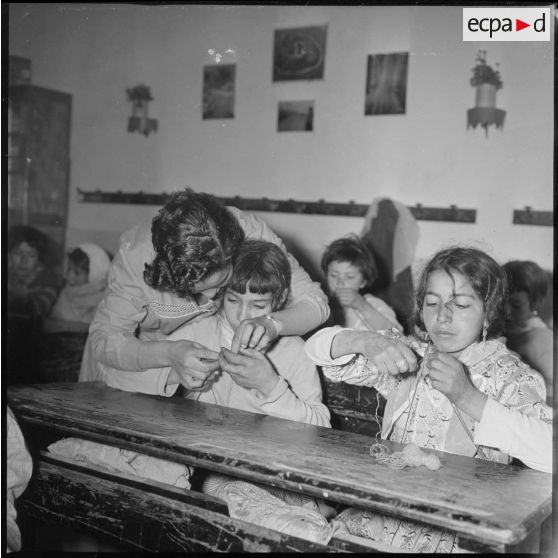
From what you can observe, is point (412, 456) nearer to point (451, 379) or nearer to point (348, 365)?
point (451, 379)

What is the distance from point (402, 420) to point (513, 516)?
479mm

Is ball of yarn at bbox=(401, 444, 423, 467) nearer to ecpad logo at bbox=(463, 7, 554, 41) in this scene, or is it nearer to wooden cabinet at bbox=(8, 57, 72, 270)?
ecpad logo at bbox=(463, 7, 554, 41)

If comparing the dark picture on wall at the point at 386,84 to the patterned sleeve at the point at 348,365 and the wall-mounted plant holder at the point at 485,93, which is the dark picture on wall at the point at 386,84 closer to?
the wall-mounted plant holder at the point at 485,93

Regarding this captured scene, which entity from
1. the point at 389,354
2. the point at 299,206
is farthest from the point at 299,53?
the point at 389,354

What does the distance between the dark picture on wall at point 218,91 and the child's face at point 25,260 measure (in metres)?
0.87

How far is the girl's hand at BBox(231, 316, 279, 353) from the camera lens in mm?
1167

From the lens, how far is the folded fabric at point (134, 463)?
1.11 metres

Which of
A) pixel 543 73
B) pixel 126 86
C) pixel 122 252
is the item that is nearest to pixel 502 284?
pixel 122 252

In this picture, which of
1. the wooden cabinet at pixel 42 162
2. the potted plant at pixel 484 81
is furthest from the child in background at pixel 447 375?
the wooden cabinet at pixel 42 162

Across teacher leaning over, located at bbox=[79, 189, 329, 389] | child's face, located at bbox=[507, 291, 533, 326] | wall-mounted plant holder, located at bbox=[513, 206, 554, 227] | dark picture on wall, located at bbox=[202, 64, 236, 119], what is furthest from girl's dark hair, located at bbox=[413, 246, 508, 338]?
dark picture on wall, located at bbox=[202, 64, 236, 119]

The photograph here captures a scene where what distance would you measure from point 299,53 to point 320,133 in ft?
1.12

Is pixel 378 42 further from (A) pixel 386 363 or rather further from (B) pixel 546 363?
(A) pixel 386 363

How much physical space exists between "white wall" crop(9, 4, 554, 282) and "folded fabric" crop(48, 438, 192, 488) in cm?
120

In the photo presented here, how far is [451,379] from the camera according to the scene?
0.93m
